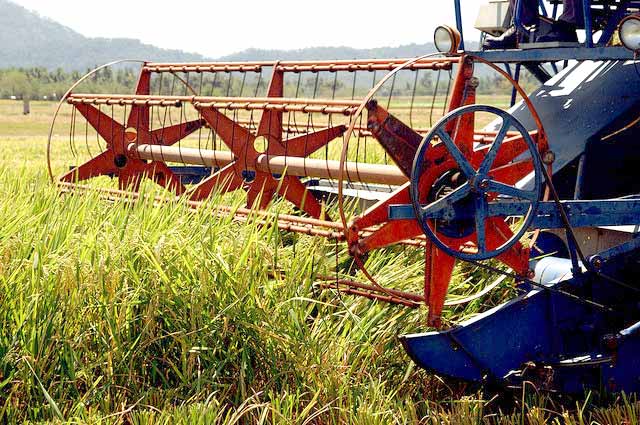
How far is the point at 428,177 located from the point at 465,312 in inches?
53.9

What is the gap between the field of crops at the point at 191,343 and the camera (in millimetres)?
3889

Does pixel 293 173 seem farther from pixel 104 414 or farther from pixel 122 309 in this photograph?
pixel 104 414

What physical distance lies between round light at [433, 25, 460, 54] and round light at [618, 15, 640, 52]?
770mm

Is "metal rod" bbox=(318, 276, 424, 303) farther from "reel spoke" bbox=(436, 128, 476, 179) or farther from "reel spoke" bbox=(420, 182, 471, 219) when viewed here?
"reel spoke" bbox=(436, 128, 476, 179)

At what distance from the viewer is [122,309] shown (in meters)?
4.10

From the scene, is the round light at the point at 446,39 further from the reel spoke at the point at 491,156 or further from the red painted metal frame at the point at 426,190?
the reel spoke at the point at 491,156

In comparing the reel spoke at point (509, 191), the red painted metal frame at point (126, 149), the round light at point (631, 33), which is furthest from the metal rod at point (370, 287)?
the red painted metal frame at point (126, 149)

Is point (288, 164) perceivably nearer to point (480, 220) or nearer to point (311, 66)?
point (311, 66)

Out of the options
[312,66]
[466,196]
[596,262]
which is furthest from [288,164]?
[596,262]

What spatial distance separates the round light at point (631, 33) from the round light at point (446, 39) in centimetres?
77

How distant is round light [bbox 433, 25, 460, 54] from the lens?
4430mm

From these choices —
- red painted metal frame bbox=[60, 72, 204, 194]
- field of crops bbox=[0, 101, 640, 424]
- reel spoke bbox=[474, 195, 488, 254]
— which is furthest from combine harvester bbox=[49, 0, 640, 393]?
red painted metal frame bbox=[60, 72, 204, 194]

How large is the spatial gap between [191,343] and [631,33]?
8.15 feet

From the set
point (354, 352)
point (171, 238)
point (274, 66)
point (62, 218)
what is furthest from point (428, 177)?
point (274, 66)
